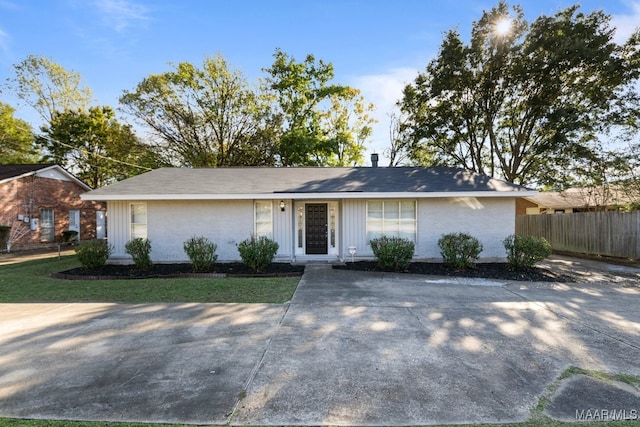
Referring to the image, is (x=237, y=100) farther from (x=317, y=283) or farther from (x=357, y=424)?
(x=357, y=424)

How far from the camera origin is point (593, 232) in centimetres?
1335

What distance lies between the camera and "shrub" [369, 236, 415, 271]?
9508 millimetres

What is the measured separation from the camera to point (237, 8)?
11.4 meters

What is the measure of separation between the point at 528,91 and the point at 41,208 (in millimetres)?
26300

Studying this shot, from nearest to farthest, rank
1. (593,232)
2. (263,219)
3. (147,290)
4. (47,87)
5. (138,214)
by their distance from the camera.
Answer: (147,290)
(138,214)
(263,219)
(593,232)
(47,87)

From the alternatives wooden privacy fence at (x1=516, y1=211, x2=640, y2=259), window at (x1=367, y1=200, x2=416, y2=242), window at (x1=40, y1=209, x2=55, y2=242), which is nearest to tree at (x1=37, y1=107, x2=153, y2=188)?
window at (x1=40, y1=209, x2=55, y2=242)

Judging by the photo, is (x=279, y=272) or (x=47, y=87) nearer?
(x=279, y=272)

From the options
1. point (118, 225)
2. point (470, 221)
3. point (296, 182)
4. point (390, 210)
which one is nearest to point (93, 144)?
point (118, 225)

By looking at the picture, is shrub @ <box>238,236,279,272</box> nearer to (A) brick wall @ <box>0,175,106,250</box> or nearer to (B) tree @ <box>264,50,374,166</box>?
(A) brick wall @ <box>0,175,106,250</box>

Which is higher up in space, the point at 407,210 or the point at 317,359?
the point at 407,210

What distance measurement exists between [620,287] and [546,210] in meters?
23.7

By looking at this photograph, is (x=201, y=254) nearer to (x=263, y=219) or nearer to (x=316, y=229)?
(x=263, y=219)

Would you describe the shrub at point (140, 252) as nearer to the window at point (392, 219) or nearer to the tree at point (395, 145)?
the window at point (392, 219)

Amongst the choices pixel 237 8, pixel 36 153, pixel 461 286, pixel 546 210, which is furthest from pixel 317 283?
pixel 36 153
